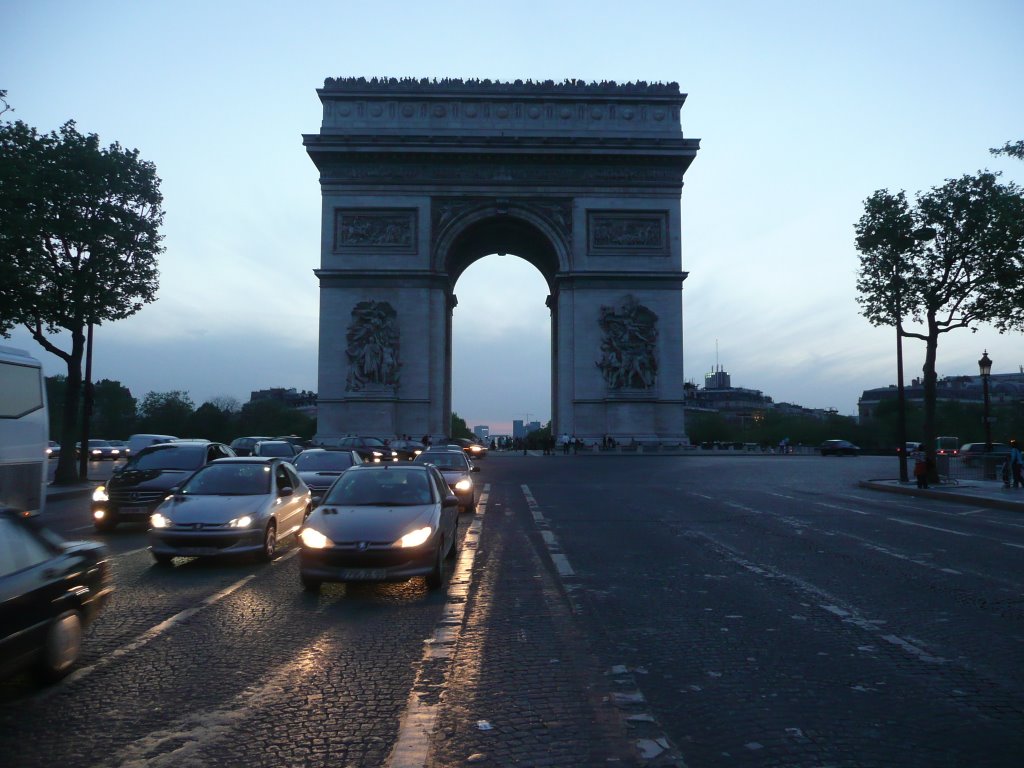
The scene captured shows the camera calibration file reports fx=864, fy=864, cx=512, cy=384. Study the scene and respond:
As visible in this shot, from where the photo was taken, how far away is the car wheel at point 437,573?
30.6ft

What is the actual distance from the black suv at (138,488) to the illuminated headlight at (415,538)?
733cm

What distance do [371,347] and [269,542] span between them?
40.3m

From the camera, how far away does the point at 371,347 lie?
169ft

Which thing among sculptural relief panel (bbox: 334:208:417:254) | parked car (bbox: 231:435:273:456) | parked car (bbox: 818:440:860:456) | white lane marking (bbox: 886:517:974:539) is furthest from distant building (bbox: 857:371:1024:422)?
white lane marking (bbox: 886:517:974:539)

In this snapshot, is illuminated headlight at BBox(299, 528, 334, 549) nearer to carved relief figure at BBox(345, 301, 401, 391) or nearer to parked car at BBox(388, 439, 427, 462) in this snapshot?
parked car at BBox(388, 439, 427, 462)

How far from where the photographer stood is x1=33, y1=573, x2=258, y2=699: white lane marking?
5.86 m

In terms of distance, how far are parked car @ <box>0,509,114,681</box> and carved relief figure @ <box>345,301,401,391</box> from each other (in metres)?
45.4

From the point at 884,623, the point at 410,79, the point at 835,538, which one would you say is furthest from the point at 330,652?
the point at 410,79

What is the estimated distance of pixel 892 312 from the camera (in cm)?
3075

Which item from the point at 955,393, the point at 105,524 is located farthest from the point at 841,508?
the point at 955,393

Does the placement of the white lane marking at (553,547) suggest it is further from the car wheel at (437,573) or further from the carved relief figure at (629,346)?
the carved relief figure at (629,346)

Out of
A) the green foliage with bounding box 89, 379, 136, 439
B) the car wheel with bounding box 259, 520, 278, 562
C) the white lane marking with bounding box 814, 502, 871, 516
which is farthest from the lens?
the green foliage with bounding box 89, 379, 136, 439

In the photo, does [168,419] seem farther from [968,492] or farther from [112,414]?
[968,492]

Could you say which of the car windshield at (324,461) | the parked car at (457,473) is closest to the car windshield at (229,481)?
the parked car at (457,473)
